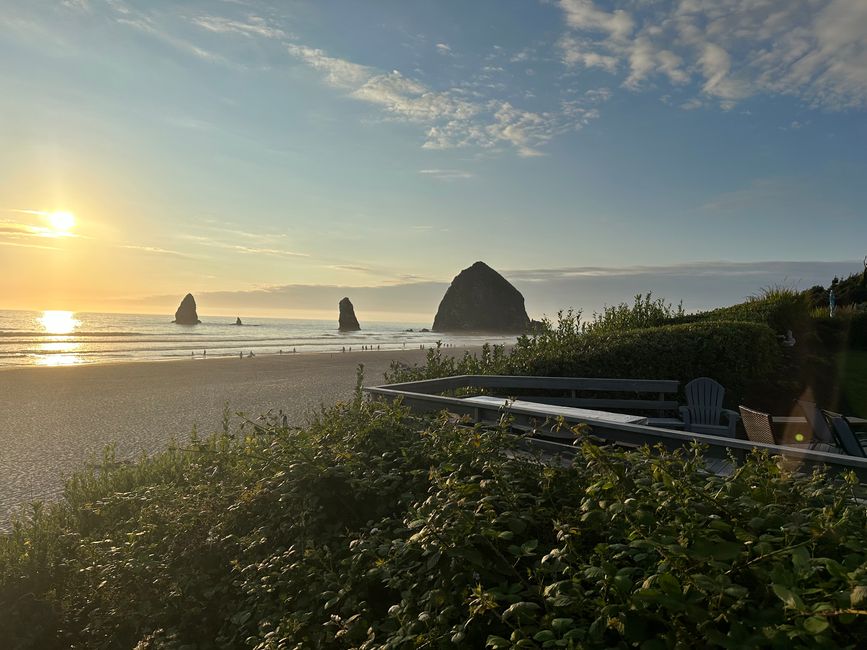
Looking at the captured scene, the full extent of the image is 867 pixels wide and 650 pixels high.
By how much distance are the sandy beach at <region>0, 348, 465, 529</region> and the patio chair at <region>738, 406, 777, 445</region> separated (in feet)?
Result: 20.3

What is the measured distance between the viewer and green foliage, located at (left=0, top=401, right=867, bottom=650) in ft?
7.76

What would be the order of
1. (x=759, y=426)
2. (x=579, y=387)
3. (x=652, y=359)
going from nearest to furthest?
1. (x=759, y=426)
2. (x=579, y=387)
3. (x=652, y=359)

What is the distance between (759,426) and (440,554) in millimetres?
5266

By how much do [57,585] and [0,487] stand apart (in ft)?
13.7

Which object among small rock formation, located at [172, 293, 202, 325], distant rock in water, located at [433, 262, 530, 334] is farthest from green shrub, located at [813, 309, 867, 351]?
small rock formation, located at [172, 293, 202, 325]

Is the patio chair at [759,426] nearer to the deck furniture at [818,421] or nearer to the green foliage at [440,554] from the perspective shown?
the deck furniture at [818,421]

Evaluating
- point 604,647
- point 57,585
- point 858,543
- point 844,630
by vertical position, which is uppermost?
point 858,543

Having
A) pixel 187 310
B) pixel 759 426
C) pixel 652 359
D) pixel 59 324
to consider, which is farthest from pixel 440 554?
pixel 187 310

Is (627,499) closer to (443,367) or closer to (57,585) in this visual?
(57,585)

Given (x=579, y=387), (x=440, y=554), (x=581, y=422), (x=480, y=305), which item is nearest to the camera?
(x=440, y=554)

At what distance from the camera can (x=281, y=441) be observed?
521 cm

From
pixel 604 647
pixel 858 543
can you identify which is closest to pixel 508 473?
pixel 604 647

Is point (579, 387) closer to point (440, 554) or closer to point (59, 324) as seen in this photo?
point (440, 554)

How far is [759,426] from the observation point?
22.3 feet
